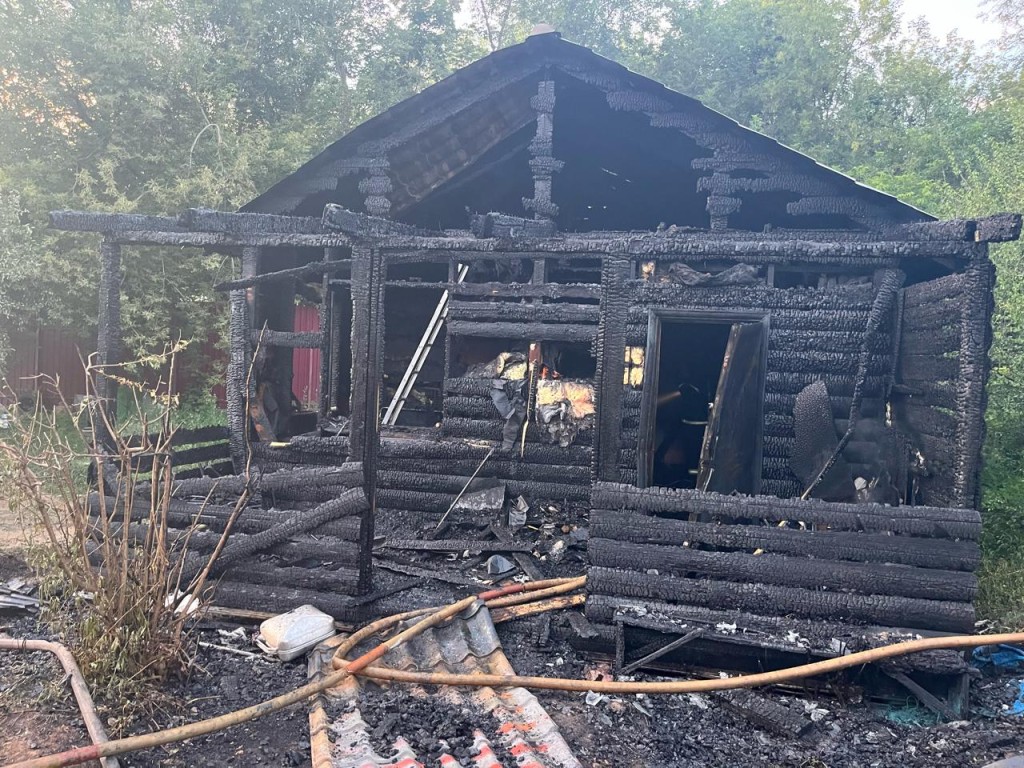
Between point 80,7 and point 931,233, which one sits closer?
point 931,233

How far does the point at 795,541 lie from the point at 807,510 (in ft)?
0.80

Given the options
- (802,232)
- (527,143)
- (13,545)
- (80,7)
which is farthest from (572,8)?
(13,545)

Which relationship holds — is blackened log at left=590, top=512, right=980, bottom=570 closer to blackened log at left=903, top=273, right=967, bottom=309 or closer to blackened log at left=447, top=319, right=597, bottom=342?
blackened log at left=903, top=273, right=967, bottom=309

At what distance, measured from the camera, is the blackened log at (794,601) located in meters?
4.78

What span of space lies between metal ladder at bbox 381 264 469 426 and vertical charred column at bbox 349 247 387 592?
410 cm

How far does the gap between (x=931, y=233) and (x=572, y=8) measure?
78.7 ft

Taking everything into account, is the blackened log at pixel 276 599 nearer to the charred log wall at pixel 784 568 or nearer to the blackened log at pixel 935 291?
the charred log wall at pixel 784 568

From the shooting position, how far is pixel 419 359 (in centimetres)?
995

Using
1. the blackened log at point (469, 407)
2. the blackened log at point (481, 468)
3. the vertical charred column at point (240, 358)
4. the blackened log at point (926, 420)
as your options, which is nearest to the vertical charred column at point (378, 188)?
the vertical charred column at point (240, 358)

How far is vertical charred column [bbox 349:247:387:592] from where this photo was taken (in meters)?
A: 5.49

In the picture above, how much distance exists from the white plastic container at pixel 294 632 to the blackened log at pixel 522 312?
4.68 meters

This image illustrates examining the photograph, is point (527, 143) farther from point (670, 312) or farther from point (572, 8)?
point (572, 8)

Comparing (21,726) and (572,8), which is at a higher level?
(572,8)

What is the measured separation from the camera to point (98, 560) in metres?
5.91
